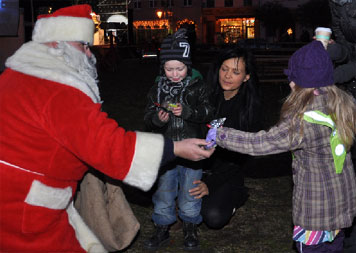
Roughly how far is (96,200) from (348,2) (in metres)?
2.41

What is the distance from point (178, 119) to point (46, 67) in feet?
5.78

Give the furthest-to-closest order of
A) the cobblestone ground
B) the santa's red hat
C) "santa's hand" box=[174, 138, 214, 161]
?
the cobblestone ground
"santa's hand" box=[174, 138, 214, 161]
the santa's red hat

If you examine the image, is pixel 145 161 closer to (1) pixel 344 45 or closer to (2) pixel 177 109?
(2) pixel 177 109

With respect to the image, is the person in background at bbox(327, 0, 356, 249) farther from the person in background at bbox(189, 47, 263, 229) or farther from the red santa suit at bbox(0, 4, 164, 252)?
the red santa suit at bbox(0, 4, 164, 252)

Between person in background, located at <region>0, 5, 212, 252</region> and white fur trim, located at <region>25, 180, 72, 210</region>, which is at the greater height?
person in background, located at <region>0, 5, 212, 252</region>

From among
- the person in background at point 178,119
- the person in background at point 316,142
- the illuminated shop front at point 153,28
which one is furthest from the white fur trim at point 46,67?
the illuminated shop front at point 153,28

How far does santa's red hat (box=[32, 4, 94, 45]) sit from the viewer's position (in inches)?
104

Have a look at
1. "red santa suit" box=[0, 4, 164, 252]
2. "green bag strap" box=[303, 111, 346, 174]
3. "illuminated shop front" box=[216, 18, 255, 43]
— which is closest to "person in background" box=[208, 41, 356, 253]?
"green bag strap" box=[303, 111, 346, 174]

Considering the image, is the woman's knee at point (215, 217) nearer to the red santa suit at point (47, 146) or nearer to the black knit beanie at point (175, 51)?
the black knit beanie at point (175, 51)

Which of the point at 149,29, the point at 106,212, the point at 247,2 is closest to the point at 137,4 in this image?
the point at 149,29

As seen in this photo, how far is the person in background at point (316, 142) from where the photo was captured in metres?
3.07

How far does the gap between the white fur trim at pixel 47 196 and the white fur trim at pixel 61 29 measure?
85cm

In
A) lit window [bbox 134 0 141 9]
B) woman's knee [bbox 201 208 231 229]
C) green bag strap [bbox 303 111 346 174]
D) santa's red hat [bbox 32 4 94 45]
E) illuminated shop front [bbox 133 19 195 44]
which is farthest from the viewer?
lit window [bbox 134 0 141 9]

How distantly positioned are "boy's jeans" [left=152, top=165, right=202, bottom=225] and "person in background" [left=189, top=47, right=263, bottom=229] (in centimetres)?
8
